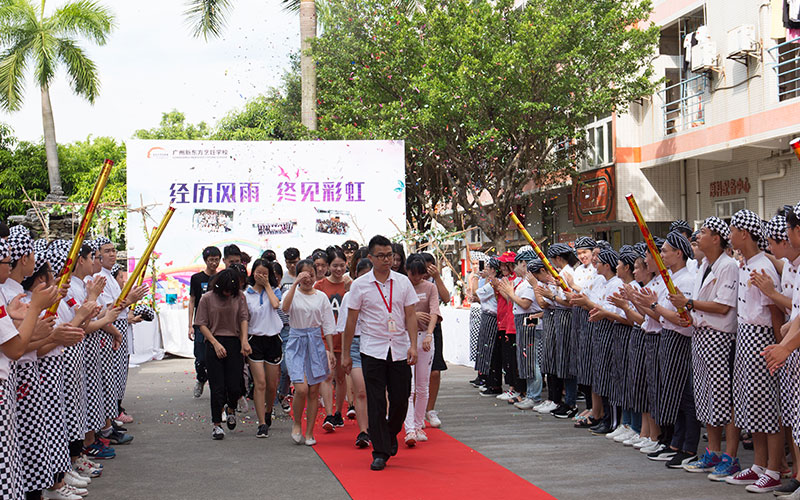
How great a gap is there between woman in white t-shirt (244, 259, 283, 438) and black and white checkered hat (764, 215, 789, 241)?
4.88 metres

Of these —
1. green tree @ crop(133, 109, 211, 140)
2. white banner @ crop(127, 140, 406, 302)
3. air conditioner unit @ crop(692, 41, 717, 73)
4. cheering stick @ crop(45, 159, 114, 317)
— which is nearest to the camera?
cheering stick @ crop(45, 159, 114, 317)

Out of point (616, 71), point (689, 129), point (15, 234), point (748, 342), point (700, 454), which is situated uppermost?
point (616, 71)

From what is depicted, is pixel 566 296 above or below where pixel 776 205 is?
below

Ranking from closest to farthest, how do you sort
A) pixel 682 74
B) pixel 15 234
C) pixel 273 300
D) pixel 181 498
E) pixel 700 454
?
pixel 15 234, pixel 181 498, pixel 700 454, pixel 273 300, pixel 682 74

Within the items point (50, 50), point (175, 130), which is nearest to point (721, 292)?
point (50, 50)

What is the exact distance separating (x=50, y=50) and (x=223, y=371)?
2050 centimetres

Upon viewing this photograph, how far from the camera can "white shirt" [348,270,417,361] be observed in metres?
7.41

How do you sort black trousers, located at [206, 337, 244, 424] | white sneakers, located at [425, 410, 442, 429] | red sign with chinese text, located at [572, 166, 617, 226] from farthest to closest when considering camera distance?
red sign with chinese text, located at [572, 166, 617, 226], white sneakers, located at [425, 410, 442, 429], black trousers, located at [206, 337, 244, 424]

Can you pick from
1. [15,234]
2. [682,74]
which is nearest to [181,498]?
[15,234]

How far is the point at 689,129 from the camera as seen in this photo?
19594mm

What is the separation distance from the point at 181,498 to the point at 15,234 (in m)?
2.30

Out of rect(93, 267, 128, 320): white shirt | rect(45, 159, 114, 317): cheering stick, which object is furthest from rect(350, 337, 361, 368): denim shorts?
rect(45, 159, 114, 317): cheering stick

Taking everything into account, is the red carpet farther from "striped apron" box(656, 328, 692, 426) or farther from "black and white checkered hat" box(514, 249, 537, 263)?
"black and white checkered hat" box(514, 249, 537, 263)

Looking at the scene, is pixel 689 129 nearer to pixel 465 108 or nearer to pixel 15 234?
pixel 465 108
